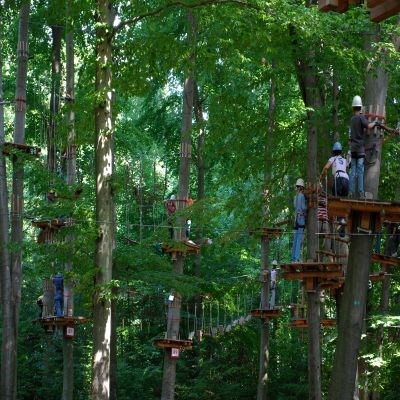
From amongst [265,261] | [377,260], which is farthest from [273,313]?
[377,260]

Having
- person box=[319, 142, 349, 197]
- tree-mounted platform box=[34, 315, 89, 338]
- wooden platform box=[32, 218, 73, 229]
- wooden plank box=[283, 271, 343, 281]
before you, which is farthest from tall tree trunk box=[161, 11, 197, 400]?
person box=[319, 142, 349, 197]

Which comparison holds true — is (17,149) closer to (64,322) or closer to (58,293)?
(64,322)

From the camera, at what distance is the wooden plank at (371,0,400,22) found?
21.6 feet

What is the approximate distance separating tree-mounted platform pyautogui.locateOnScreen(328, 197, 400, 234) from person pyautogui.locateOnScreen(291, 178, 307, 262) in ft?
5.47

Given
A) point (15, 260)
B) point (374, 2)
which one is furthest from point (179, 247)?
point (374, 2)

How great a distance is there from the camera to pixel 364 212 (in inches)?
505

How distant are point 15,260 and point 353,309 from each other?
935 centimetres

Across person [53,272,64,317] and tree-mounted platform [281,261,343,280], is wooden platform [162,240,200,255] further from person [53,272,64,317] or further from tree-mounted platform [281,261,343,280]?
tree-mounted platform [281,261,343,280]

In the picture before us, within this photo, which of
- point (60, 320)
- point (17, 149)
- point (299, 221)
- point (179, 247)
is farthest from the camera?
point (60, 320)

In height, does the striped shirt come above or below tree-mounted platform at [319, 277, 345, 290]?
above

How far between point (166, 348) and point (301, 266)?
18.3ft

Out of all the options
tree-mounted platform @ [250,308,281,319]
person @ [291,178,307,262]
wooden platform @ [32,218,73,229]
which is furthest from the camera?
tree-mounted platform @ [250,308,281,319]

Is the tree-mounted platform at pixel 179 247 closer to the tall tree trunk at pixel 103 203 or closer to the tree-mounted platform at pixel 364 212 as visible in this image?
the tall tree trunk at pixel 103 203

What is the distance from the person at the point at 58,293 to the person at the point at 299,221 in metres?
7.16
